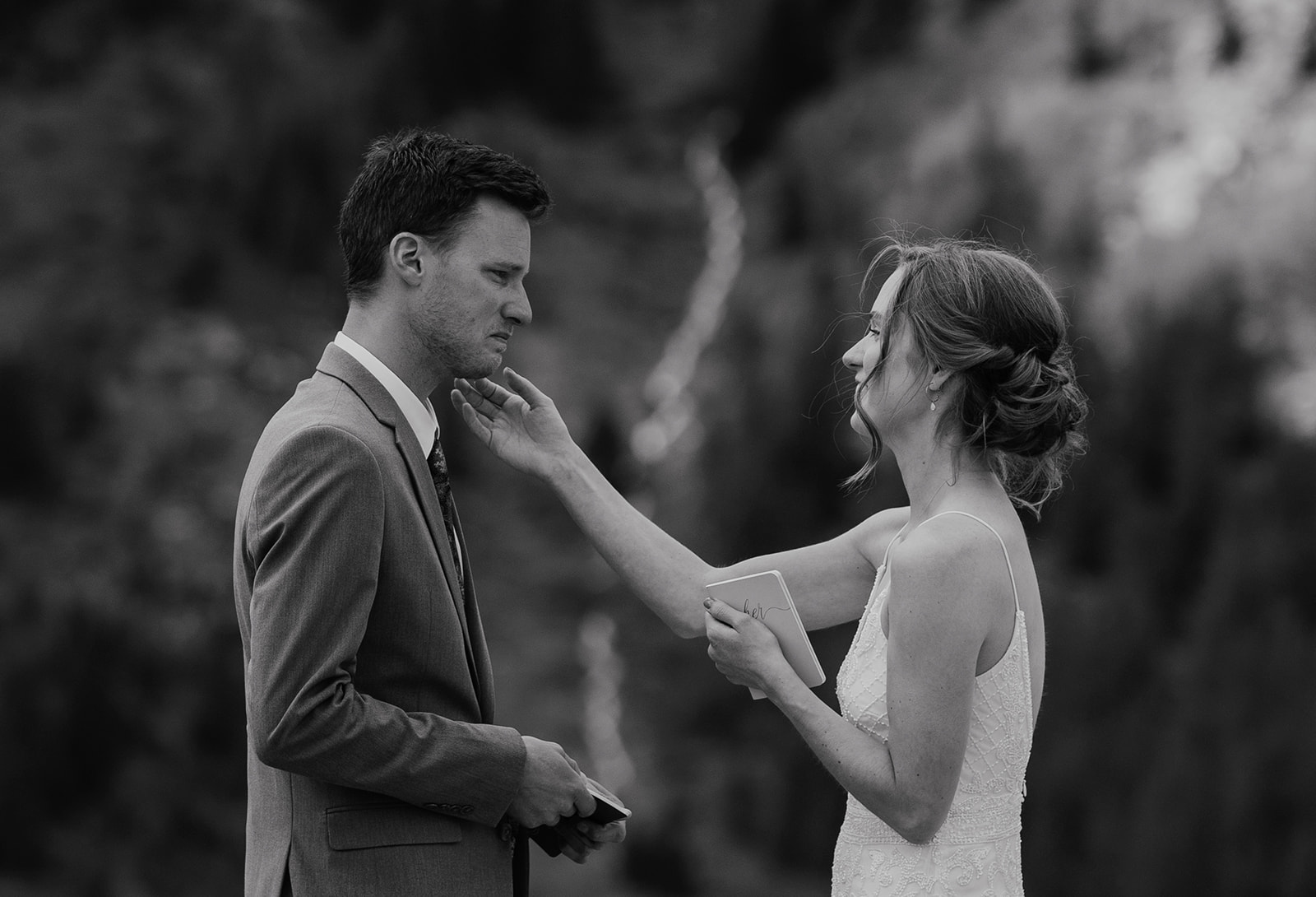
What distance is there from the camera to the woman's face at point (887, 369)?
10.3 feet

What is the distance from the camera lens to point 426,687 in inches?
115

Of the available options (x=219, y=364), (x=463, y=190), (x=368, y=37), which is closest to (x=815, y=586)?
(x=463, y=190)

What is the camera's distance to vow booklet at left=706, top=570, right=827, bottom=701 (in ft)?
10.3

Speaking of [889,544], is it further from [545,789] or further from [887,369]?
[545,789]

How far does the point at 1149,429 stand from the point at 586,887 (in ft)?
24.7

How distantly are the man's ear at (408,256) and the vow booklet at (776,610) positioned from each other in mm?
895

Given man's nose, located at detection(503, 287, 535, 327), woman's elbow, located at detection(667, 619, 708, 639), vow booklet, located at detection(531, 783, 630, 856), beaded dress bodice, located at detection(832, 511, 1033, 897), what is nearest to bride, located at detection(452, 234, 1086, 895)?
beaded dress bodice, located at detection(832, 511, 1033, 897)

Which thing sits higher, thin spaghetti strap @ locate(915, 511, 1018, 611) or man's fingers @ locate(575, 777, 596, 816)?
thin spaghetti strap @ locate(915, 511, 1018, 611)

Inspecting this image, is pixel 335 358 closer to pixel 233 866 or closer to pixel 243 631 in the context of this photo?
pixel 243 631

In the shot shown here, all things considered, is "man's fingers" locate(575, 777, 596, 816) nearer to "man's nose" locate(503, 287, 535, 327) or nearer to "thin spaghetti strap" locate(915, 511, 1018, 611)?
"thin spaghetti strap" locate(915, 511, 1018, 611)

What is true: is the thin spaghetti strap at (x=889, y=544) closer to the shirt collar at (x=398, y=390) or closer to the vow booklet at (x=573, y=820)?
the vow booklet at (x=573, y=820)

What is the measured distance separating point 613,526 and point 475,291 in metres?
0.91

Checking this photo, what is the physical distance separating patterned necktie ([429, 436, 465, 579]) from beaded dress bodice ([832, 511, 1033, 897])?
882 millimetres

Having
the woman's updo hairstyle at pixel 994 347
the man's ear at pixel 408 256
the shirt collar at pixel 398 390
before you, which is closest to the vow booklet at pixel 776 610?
the woman's updo hairstyle at pixel 994 347
